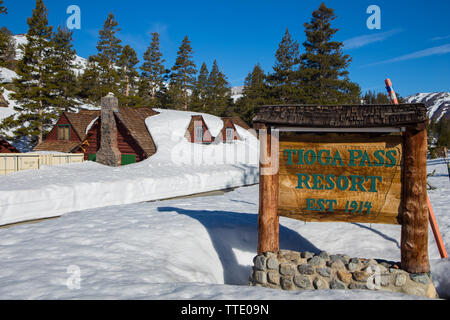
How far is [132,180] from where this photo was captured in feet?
43.9

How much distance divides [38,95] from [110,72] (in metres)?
12.6

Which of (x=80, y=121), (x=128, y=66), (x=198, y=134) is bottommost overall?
(x=198, y=134)

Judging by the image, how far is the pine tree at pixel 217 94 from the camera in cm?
5997

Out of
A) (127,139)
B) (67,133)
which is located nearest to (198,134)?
(127,139)

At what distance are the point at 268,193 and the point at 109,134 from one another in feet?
67.6

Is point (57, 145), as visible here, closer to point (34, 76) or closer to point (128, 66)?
point (34, 76)

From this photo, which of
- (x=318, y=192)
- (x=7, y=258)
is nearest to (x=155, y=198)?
(x=7, y=258)

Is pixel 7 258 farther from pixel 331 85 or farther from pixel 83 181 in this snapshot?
pixel 331 85

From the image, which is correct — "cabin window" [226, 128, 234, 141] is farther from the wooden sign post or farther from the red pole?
the wooden sign post

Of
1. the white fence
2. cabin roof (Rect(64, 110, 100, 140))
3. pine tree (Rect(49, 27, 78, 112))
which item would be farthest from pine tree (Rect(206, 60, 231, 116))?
the white fence

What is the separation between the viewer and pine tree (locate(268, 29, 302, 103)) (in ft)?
130

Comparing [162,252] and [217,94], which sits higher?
[217,94]

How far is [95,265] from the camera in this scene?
4469mm
